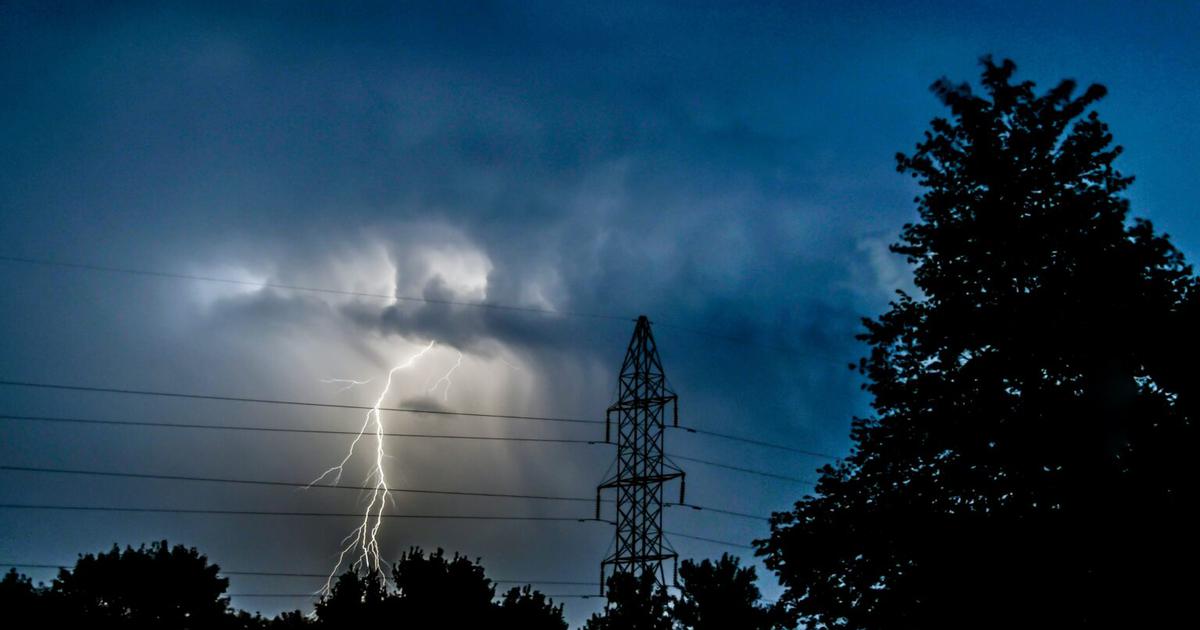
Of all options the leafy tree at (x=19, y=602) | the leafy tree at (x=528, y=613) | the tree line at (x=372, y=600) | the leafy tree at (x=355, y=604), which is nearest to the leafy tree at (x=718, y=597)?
the tree line at (x=372, y=600)

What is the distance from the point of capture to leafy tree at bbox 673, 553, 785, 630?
2825cm

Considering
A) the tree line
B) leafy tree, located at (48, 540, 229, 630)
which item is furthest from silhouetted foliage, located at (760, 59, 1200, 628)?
leafy tree, located at (48, 540, 229, 630)

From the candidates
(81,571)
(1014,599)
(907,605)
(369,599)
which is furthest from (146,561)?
(1014,599)

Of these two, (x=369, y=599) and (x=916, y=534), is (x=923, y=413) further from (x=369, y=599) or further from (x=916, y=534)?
(x=369, y=599)

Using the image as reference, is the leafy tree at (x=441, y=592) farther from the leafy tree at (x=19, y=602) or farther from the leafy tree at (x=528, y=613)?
the leafy tree at (x=19, y=602)

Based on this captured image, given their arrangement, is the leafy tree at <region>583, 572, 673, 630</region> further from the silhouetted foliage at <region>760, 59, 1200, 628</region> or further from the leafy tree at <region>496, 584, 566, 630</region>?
the silhouetted foliage at <region>760, 59, 1200, 628</region>

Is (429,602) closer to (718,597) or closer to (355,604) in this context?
(355,604)

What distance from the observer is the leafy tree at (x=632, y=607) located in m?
27.5

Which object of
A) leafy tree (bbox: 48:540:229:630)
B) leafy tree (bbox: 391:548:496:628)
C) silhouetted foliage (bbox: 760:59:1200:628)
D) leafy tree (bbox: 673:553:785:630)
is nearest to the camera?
silhouetted foliage (bbox: 760:59:1200:628)

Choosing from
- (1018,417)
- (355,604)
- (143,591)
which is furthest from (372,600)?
(1018,417)

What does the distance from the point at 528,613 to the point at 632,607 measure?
6.52m

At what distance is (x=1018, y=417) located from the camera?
1252 cm

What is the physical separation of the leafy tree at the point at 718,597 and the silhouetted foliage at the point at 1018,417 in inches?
621

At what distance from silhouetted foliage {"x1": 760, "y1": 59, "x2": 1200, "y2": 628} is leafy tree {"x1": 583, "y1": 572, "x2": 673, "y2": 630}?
15035mm
